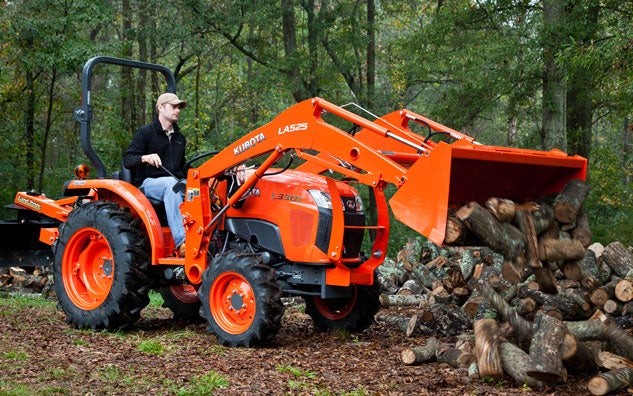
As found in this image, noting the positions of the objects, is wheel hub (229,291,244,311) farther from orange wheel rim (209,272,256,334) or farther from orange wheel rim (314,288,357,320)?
orange wheel rim (314,288,357,320)

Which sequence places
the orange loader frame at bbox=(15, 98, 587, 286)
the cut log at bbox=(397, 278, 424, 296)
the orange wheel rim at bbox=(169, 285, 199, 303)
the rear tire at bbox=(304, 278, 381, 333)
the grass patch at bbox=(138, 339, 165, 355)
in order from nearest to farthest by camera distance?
the orange loader frame at bbox=(15, 98, 587, 286)
the grass patch at bbox=(138, 339, 165, 355)
the rear tire at bbox=(304, 278, 381, 333)
the orange wheel rim at bbox=(169, 285, 199, 303)
the cut log at bbox=(397, 278, 424, 296)

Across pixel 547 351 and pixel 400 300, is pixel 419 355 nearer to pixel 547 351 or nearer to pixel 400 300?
pixel 547 351

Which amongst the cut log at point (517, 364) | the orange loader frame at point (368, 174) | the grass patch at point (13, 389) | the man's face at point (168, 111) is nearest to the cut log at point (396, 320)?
the orange loader frame at point (368, 174)

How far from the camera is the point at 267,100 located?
22.4 metres

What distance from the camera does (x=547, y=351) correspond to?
17.0 ft

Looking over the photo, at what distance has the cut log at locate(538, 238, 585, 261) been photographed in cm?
539

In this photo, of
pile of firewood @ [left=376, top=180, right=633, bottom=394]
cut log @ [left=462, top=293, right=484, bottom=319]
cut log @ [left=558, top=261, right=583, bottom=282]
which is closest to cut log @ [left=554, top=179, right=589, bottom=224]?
pile of firewood @ [left=376, top=180, right=633, bottom=394]

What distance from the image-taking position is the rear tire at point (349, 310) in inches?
278

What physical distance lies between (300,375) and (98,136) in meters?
18.8

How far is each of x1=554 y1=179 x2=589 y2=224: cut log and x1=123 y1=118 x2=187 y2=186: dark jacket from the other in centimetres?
356

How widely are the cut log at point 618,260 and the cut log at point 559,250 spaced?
326 cm

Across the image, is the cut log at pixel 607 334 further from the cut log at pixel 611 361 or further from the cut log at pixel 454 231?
the cut log at pixel 454 231

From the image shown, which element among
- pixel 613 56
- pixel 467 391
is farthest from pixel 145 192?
pixel 613 56

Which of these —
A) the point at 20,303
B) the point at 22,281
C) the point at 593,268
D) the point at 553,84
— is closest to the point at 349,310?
the point at 593,268
